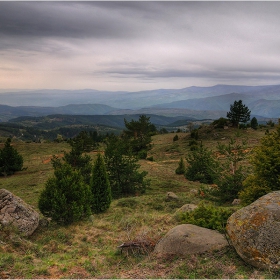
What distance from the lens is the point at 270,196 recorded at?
8.51 m

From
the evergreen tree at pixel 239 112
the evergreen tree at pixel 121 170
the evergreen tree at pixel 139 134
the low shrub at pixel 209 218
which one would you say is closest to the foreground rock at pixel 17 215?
the low shrub at pixel 209 218

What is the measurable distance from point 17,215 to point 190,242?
908 centimetres

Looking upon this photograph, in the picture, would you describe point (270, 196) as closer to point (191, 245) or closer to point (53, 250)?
point (191, 245)

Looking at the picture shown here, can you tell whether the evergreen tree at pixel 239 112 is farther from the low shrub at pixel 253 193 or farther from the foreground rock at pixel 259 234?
the foreground rock at pixel 259 234

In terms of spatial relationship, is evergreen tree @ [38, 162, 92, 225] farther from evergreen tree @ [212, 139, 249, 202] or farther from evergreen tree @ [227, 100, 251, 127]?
evergreen tree @ [227, 100, 251, 127]

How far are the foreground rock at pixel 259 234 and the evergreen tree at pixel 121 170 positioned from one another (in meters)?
15.1

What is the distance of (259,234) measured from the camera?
7.14 metres

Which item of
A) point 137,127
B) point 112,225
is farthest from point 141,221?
point 137,127

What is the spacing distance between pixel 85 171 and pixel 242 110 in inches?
2024

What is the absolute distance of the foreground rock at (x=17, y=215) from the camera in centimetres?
1152

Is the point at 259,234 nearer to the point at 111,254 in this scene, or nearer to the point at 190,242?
the point at 190,242

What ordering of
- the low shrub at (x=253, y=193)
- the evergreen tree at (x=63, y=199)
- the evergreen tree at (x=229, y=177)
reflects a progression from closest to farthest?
1. the low shrub at (x=253, y=193)
2. the evergreen tree at (x=63, y=199)
3. the evergreen tree at (x=229, y=177)

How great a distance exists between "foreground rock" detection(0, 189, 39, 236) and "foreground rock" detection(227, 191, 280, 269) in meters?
10.0

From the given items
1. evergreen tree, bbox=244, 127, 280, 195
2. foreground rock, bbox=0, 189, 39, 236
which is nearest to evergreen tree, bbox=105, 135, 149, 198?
foreground rock, bbox=0, 189, 39, 236
